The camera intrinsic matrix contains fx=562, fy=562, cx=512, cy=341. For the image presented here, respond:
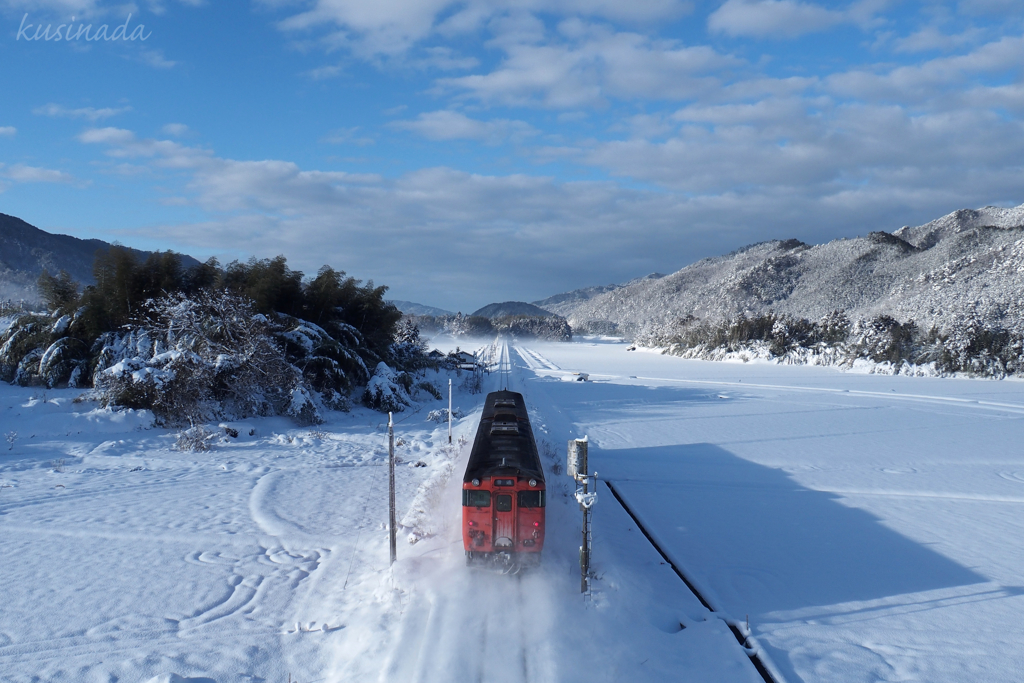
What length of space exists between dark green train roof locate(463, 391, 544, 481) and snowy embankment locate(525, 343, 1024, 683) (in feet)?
6.61

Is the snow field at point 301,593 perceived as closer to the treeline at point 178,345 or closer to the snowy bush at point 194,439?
the snowy bush at point 194,439

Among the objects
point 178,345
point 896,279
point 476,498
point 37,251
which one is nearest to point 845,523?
point 476,498

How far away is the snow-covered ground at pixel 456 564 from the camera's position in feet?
21.3

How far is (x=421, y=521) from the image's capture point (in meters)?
10.4

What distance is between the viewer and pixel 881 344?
50.0m

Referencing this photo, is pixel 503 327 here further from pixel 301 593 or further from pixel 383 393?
pixel 301 593

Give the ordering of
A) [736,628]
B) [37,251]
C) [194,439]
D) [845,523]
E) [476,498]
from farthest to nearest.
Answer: [37,251], [194,439], [845,523], [476,498], [736,628]

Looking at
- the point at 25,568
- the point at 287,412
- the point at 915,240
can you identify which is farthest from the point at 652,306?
the point at 25,568

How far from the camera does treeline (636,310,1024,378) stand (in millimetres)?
44125

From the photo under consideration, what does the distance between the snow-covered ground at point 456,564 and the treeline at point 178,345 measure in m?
1.34

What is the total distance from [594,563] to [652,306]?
174707 mm

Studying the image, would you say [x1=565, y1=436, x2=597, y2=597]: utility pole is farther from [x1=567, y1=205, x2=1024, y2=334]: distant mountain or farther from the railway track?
[x1=567, y1=205, x2=1024, y2=334]: distant mountain

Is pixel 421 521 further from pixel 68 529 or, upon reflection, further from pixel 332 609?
pixel 68 529

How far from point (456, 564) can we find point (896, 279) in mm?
117789
